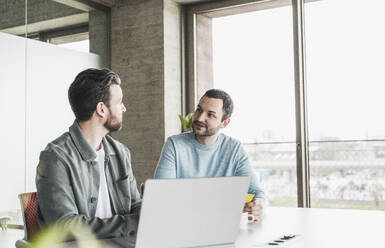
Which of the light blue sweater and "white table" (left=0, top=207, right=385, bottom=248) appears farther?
the light blue sweater

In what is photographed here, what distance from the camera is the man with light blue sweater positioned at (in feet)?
8.30

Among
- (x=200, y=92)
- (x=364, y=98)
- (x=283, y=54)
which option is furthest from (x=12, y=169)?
(x=364, y=98)

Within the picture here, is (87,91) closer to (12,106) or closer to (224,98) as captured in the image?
(224,98)

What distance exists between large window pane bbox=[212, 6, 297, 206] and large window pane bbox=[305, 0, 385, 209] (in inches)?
8.6

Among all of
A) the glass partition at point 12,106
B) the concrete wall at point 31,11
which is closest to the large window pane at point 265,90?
the concrete wall at point 31,11

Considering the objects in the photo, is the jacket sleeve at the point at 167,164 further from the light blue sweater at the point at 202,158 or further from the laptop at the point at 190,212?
the laptop at the point at 190,212

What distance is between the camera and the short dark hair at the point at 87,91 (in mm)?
1776

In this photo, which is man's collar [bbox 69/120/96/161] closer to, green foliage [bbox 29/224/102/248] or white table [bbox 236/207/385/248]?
green foliage [bbox 29/224/102/248]

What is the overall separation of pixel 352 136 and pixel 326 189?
0.53m

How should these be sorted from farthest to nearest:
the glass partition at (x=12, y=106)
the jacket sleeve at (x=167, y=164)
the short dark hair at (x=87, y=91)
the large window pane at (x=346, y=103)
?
the large window pane at (x=346, y=103) → the glass partition at (x=12, y=106) → the jacket sleeve at (x=167, y=164) → the short dark hair at (x=87, y=91)

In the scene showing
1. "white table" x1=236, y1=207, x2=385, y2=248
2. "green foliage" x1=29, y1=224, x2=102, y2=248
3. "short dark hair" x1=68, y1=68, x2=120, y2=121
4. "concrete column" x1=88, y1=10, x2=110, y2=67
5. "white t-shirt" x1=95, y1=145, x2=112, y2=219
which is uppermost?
"concrete column" x1=88, y1=10, x2=110, y2=67

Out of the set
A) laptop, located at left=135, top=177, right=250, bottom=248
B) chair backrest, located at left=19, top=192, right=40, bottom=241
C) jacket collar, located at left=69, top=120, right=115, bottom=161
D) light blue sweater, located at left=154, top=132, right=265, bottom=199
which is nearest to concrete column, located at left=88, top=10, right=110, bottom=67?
light blue sweater, located at left=154, top=132, right=265, bottom=199

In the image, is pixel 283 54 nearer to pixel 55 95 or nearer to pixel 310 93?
pixel 310 93

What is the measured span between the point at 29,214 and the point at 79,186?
0.20 metres
